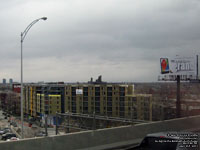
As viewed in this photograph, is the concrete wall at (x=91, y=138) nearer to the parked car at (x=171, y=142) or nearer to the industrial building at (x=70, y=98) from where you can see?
the parked car at (x=171, y=142)

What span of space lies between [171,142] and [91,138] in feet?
10.3

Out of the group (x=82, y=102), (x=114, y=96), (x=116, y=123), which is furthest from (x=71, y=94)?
(x=116, y=123)

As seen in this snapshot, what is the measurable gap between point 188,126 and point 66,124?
5.97 metres

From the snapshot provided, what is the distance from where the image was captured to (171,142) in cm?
515

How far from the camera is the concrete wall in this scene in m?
6.22

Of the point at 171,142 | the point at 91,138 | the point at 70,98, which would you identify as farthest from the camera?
the point at 70,98

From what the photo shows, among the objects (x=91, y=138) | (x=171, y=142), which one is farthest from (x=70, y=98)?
(x=171, y=142)

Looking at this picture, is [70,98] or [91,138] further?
[70,98]

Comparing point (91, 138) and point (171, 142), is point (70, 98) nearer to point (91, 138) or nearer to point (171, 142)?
point (91, 138)

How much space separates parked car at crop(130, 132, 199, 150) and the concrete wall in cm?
238

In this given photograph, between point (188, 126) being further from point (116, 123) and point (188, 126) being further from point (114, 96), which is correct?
point (114, 96)

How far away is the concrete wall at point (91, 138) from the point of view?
6221 millimetres

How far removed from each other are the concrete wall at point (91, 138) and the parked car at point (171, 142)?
2382mm

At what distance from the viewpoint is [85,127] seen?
948cm
